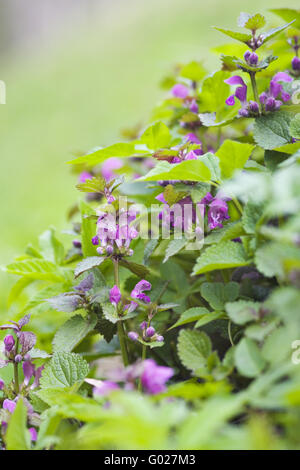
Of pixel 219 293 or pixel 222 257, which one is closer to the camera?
pixel 222 257

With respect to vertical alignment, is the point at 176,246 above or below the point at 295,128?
below

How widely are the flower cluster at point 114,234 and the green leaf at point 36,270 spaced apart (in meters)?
0.22

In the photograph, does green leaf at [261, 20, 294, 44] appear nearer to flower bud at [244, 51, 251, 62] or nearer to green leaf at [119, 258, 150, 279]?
flower bud at [244, 51, 251, 62]

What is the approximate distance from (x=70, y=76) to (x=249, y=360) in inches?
261

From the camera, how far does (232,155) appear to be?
2.81 feet

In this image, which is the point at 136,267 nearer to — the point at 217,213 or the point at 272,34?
the point at 217,213

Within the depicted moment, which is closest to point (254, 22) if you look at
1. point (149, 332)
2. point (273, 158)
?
point (273, 158)

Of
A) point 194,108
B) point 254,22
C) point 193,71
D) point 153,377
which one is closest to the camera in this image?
point 153,377

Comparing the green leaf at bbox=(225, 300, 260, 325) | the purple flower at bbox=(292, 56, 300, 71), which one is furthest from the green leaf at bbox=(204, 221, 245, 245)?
the purple flower at bbox=(292, 56, 300, 71)

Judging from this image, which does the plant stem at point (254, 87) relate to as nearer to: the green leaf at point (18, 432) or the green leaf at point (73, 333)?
the green leaf at point (73, 333)

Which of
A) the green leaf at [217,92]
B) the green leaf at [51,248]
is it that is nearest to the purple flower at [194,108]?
the green leaf at [217,92]

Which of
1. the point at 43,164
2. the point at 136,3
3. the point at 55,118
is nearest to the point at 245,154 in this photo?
the point at 43,164
